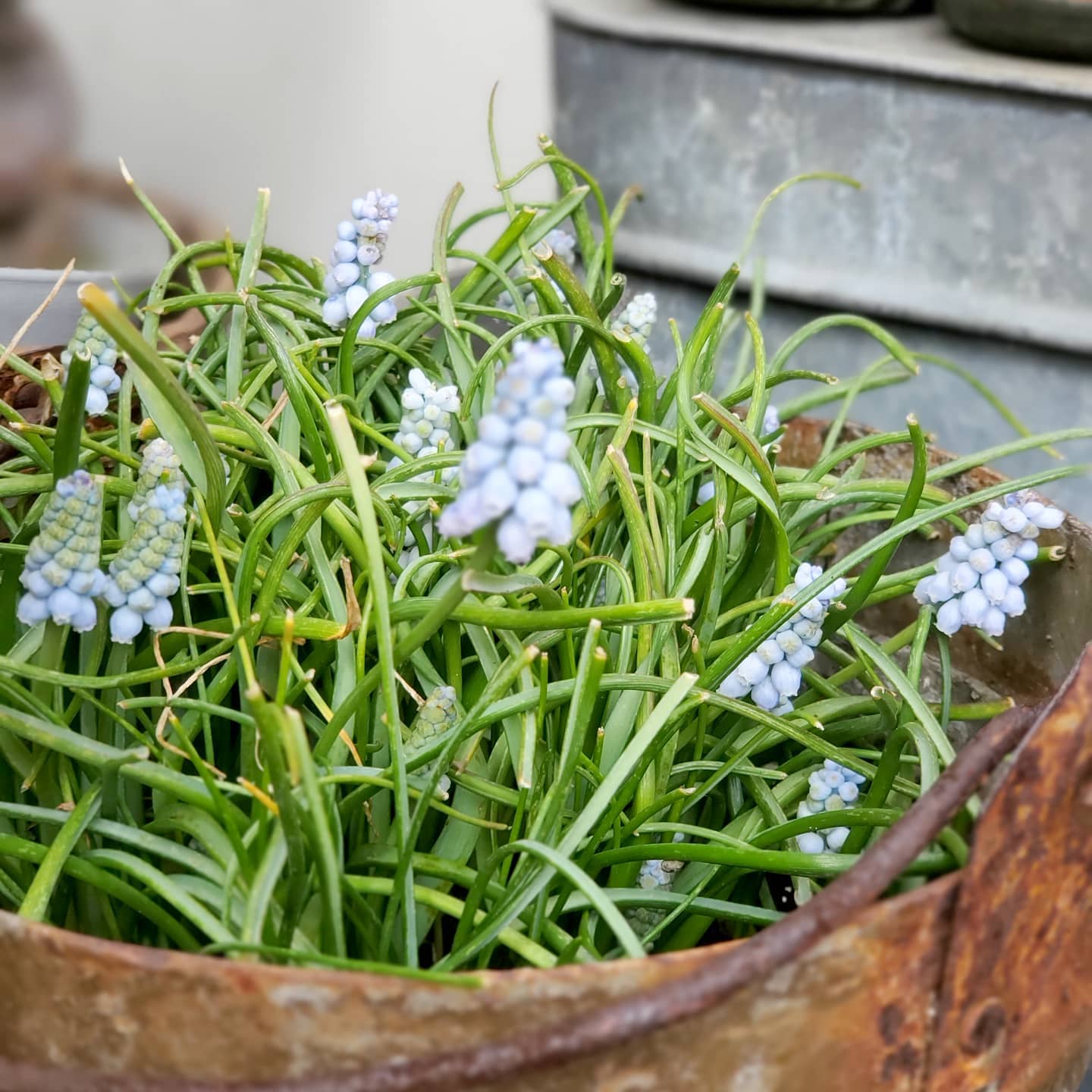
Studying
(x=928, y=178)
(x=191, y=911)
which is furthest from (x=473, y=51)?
(x=191, y=911)

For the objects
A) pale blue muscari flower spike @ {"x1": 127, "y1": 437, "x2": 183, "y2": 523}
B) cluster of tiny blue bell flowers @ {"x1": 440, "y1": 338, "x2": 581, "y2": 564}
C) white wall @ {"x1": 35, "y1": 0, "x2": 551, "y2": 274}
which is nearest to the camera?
cluster of tiny blue bell flowers @ {"x1": 440, "y1": 338, "x2": 581, "y2": 564}

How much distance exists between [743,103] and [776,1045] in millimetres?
792

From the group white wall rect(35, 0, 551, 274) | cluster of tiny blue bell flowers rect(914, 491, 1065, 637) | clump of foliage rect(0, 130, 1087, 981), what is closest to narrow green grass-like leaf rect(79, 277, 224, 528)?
clump of foliage rect(0, 130, 1087, 981)

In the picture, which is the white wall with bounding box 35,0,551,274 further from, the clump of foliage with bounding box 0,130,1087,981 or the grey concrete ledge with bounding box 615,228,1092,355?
the clump of foliage with bounding box 0,130,1087,981

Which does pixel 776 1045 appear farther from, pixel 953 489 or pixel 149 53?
pixel 149 53

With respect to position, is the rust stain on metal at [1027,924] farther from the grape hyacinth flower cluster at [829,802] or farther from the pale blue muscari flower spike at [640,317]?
the pale blue muscari flower spike at [640,317]

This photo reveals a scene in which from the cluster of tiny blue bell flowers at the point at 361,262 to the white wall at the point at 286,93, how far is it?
898 mm

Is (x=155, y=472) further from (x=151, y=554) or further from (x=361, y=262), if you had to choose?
(x=361, y=262)

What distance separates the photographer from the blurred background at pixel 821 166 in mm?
827

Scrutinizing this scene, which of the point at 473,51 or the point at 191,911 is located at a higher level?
the point at 473,51

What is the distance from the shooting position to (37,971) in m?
0.25

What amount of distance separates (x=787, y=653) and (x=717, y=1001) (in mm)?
165

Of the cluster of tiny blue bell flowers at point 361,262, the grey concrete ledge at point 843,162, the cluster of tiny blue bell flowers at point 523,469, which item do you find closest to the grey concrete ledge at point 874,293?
the grey concrete ledge at point 843,162

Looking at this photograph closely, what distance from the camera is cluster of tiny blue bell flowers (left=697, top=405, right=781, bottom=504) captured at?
454 millimetres
